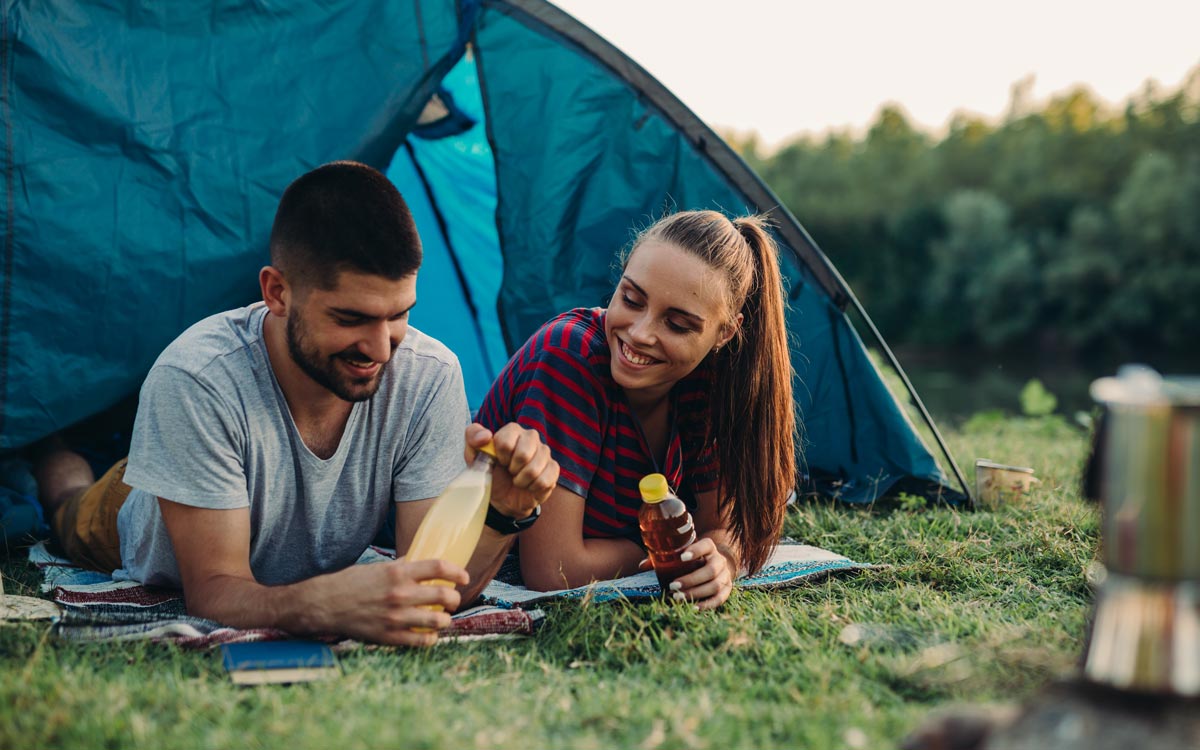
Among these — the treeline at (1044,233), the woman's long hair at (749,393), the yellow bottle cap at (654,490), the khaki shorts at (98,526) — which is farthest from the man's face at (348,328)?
the treeline at (1044,233)

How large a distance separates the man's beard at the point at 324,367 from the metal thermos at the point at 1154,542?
1435mm

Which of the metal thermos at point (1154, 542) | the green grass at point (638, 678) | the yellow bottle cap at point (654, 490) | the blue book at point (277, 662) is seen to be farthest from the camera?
the yellow bottle cap at point (654, 490)

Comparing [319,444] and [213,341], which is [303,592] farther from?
[213,341]

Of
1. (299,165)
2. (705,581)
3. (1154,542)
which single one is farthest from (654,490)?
(299,165)

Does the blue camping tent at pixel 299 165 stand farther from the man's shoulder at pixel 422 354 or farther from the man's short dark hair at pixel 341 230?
the man's short dark hair at pixel 341 230

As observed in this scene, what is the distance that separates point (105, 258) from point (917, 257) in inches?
1210

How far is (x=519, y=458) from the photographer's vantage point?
1964 millimetres

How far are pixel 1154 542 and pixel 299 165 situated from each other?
2825mm

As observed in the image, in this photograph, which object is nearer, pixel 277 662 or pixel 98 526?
pixel 277 662

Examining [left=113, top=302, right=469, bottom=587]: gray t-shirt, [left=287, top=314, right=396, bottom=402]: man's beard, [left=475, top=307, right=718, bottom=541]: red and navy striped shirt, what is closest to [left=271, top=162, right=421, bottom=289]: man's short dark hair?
[left=287, top=314, right=396, bottom=402]: man's beard

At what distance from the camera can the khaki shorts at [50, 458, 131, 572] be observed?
2.65 metres

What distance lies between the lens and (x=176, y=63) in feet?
10.3

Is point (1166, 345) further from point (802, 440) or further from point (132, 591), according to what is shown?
point (132, 591)

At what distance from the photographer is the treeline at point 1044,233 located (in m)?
21.5
